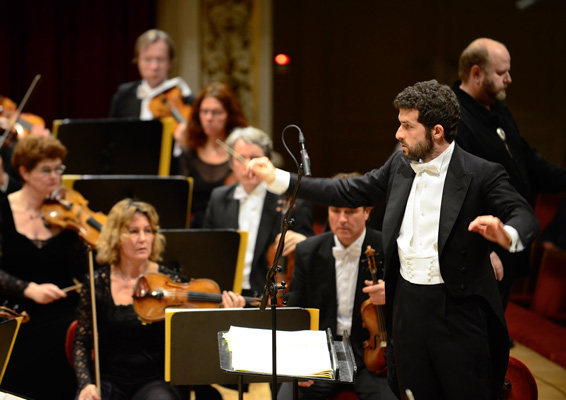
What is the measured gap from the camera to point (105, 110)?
17.4 feet

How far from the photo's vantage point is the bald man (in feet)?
7.86

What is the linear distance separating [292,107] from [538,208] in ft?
6.95

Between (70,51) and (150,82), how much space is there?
1691mm

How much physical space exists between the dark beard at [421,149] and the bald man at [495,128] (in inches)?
20.4

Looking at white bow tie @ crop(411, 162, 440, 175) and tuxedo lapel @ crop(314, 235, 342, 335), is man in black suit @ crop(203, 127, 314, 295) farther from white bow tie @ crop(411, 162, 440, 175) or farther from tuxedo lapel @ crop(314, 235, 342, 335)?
white bow tie @ crop(411, 162, 440, 175)

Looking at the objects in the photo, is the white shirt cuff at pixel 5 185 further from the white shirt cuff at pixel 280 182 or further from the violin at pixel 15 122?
the white shirt cuff at pixel 280 182

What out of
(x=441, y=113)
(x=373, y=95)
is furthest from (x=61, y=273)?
(x=373, y=95)

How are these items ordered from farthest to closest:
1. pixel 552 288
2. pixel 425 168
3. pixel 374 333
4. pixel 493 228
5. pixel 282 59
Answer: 1. pixel 282 59
2. pixel 552 288
3. pixel 374 333
4. pixel 425 168
5. pixel 493 228

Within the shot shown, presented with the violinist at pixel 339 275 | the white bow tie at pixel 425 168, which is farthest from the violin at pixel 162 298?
the white bow tie at pixel 425 168

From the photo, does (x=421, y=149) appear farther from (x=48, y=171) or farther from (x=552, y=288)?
(x=552, y=288)

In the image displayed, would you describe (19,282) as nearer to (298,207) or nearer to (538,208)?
(298,207)

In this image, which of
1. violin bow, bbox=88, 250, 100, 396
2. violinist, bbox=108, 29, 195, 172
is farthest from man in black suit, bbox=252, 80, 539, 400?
violinist, bbox=108, 29, 195, 172

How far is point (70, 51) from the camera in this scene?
17.2 ft

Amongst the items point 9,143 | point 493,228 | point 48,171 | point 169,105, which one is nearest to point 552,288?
point 493,228
